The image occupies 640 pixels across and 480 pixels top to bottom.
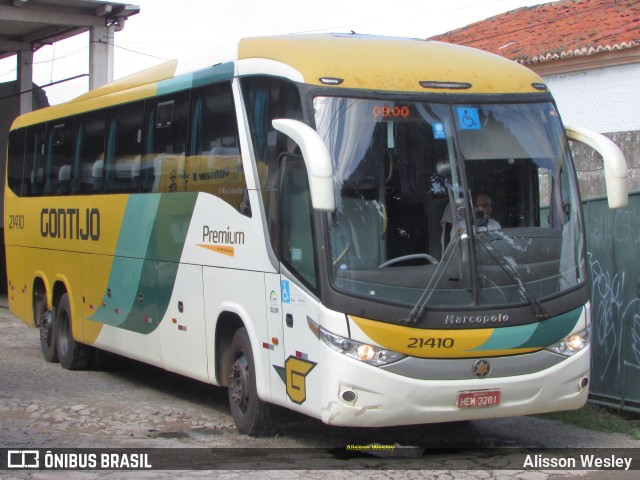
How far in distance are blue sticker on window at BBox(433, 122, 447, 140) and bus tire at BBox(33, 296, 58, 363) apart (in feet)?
25.5

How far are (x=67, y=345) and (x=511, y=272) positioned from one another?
7.66 meters

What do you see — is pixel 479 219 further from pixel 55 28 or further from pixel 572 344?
pixel 55 28

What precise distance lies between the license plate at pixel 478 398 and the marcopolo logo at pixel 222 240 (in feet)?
7.96

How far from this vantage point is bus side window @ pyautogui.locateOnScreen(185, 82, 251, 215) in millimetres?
8883

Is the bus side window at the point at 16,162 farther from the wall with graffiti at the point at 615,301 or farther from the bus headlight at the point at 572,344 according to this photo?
the bus headlight at the point at 572,344

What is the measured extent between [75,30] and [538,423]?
18.0 meters

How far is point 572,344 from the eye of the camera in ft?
26.1

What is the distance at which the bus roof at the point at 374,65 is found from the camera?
7879mm

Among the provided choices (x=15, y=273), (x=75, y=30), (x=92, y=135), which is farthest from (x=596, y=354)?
(x=75, y=30)

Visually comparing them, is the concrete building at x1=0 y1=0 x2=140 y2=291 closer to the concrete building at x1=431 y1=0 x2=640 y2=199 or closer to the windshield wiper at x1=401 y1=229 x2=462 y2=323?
the concrete building at x1=431 y1=0 x2=640 y2=199

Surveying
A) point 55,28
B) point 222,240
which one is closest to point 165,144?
point 222,240

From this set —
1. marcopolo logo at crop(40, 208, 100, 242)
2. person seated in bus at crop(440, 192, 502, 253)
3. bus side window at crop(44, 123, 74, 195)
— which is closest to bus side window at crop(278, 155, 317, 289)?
person seated in bus at crop(440, 192, 502, 253)

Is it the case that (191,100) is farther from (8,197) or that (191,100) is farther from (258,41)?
(8,197)

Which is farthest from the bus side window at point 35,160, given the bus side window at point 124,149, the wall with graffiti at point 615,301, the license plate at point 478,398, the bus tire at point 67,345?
the license plate at point 478,398
